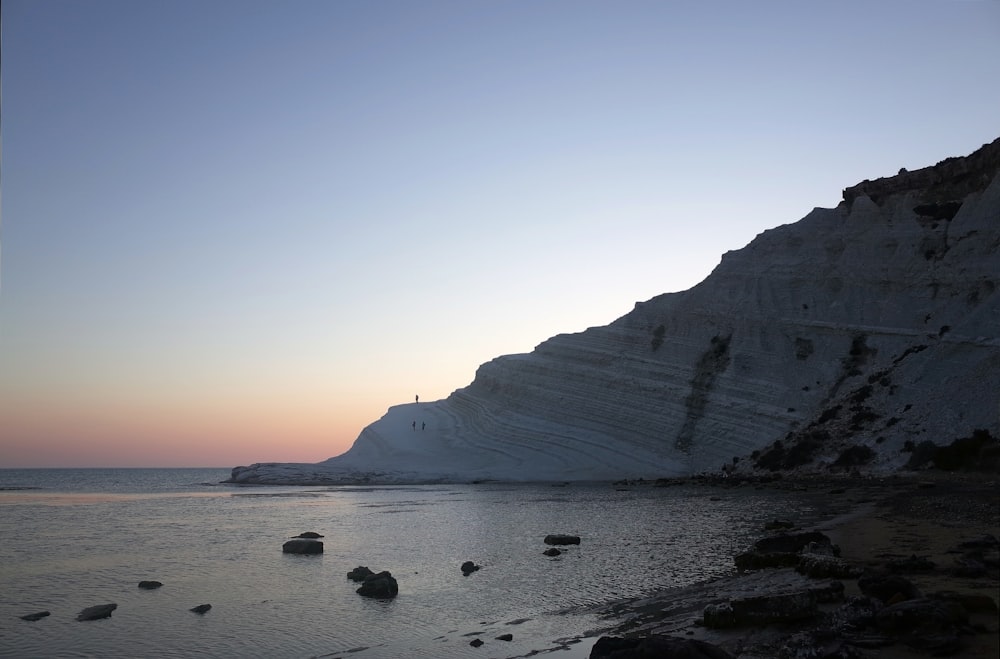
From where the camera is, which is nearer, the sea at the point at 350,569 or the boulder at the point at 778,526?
the sea at the point at 350,569

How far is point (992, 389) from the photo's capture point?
40.3 m

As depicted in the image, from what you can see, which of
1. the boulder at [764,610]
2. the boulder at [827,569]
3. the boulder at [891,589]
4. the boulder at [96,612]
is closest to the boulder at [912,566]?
the boulder at [827,569]

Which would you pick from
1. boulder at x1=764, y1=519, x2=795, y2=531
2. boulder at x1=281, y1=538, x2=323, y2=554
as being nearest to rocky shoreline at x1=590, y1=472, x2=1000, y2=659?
boulder at x1=764, y1=519, x2=795, y2=531

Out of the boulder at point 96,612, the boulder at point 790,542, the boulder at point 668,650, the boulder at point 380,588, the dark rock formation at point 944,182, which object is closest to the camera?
the boulder at point 668,650

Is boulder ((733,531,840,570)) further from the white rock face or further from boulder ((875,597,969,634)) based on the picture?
the white rock face

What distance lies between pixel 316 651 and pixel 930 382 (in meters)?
44.7

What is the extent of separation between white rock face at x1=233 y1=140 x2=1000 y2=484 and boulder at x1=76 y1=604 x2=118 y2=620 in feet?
130

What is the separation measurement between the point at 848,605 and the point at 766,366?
1929 inches

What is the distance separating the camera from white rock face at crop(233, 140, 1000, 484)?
46812 millimetres

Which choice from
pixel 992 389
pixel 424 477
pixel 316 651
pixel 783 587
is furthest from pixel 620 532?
pixel 424 477

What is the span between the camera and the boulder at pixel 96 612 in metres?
12.8

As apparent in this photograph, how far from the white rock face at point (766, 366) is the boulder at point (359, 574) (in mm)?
34460

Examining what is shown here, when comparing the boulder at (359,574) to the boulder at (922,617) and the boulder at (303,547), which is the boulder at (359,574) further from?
the boulder at (922,617)

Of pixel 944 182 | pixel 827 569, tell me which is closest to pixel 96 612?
pixel 827 569
